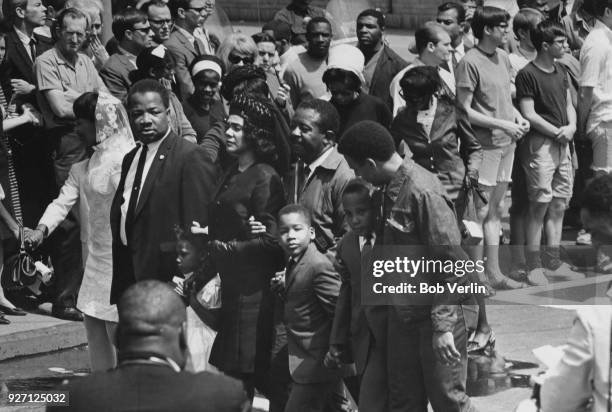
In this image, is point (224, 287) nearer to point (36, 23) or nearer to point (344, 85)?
point (344, 85)

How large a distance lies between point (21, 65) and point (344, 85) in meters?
2.55

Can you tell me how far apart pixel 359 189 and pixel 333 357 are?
2.92ft

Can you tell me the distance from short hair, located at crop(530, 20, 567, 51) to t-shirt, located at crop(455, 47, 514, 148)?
0.55 metres

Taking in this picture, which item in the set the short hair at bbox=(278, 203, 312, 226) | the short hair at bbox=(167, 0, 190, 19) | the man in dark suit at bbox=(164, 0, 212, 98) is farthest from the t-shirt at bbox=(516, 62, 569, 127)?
the short hair at bbox=(278, 203, 312, 226)

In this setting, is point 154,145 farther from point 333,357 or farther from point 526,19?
point 526,19

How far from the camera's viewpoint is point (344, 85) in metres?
9.69

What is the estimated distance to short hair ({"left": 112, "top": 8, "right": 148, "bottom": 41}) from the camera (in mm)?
11102

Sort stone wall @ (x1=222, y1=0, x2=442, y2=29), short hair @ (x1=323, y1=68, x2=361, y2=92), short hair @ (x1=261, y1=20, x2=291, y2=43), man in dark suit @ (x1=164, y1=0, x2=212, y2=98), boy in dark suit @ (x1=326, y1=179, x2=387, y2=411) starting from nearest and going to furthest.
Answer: boy in dark suit @ (x1=326, y1=179, x2=387, y2=411)
short hair @ (x1=323, y1=68, x2=361, y2=92)
man in dark suit @ (x1=164, y1=0, x2=212, y2=98)
short hair @ (x1=261, y1=20, x2=291, y2=43)
stone wall @ (x1=222, y1=0, x2=442, y2=29)

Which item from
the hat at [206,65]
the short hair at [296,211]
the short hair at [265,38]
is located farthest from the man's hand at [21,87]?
the short hair at [296,211]

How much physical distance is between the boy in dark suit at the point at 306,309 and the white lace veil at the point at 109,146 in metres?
1.20

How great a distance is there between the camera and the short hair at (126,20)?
36.4 ft

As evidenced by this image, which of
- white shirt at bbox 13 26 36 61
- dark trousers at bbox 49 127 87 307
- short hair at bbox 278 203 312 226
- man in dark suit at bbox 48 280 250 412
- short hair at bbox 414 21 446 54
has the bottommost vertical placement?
dark trousers at bbox 49 127 87 307

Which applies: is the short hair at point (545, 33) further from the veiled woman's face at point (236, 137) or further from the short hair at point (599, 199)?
the short hair at point (599, 199)

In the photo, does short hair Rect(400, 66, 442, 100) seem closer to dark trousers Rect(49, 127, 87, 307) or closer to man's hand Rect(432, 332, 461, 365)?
dark trousers Rect(49, 127, 87, 307)
